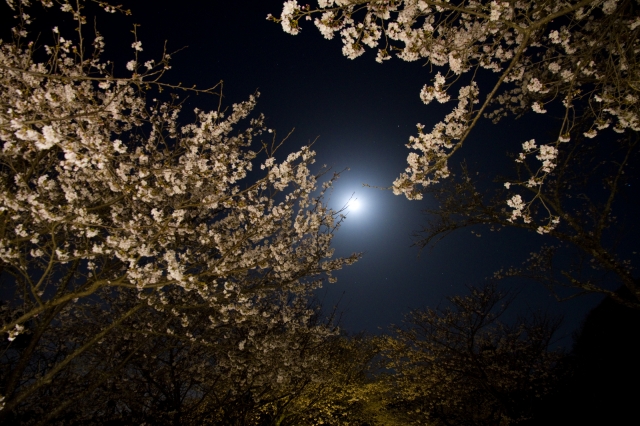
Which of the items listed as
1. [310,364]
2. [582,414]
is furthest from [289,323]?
[582,414]

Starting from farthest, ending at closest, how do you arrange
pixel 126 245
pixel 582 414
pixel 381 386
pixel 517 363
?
Answer: pixel 381 386
pixel 517 363
pixel 582 414
pixel 126 245

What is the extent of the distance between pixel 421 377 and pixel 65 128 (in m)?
17.3

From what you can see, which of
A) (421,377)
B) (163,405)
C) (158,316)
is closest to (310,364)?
(163,405)

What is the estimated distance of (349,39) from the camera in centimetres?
339

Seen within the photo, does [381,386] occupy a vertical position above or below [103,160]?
below

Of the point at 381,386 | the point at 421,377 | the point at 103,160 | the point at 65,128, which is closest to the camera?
the point at 103,160

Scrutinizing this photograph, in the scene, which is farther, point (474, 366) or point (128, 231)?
point (474, 366)

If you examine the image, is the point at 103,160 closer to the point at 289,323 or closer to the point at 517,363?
the point at 289,323

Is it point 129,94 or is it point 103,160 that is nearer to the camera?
point 103,160

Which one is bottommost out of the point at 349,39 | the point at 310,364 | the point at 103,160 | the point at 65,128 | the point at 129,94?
the point at 310,364

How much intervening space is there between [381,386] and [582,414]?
31.9 feet

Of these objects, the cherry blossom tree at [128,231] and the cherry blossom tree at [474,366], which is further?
the cherry blossom tree at [474,366]

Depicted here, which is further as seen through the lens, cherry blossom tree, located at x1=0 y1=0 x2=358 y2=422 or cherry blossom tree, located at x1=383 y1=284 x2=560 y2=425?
cherry blossom tree, located at x1=383 y1=284 x2=560 y2=425

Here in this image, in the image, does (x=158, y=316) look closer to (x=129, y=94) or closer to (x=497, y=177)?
(x=129, y=94)
